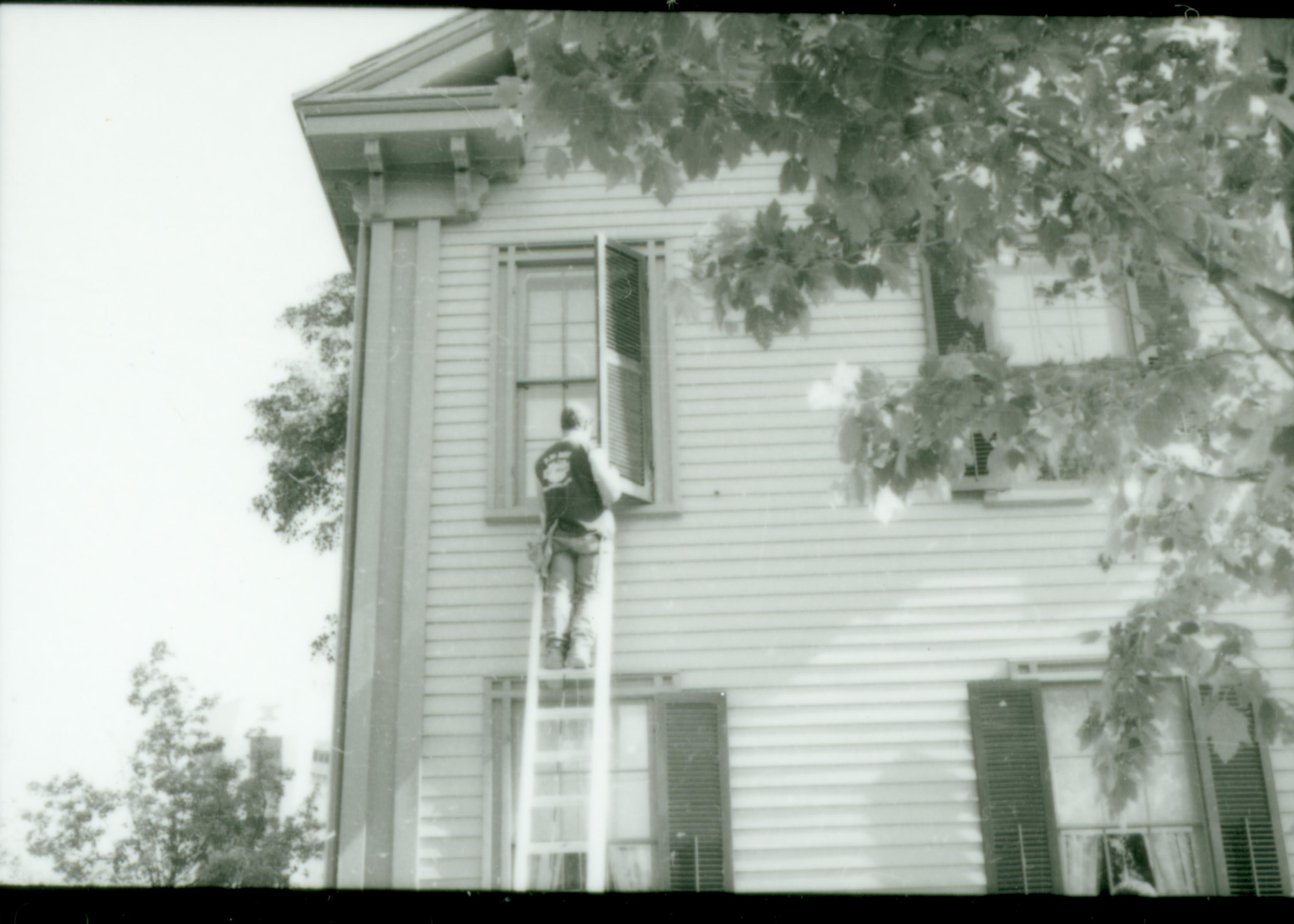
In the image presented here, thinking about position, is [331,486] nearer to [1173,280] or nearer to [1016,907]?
[1173,280]

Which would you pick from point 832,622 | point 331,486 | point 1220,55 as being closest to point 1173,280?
point 1220,55

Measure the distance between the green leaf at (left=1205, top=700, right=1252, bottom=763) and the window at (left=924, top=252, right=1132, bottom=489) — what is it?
2573mm

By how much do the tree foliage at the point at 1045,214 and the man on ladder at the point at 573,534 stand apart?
60.9 inches

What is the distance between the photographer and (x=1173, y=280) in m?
3.56

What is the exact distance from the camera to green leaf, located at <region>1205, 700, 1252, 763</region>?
10.0ft

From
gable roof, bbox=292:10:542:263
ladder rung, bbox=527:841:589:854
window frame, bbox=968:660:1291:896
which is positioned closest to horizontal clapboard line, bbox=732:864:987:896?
window frame, bbox=968:660:1291:896

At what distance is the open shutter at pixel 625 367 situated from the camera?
5.25 m

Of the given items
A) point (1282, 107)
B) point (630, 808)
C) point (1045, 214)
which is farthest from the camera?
point (630, 808)

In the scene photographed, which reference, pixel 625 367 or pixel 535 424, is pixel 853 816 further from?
pixel 535 424

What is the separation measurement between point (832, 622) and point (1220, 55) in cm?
306

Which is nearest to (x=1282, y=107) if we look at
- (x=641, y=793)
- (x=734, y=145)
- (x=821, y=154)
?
(x=821, y=154)

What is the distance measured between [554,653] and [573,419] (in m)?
1.21

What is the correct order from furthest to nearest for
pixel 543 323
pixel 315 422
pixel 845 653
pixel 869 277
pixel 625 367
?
pixel 315 422, pixel 543 323, pixel 625 367, pixel 845 653, pixel 869 277

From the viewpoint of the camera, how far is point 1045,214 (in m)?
3.53
